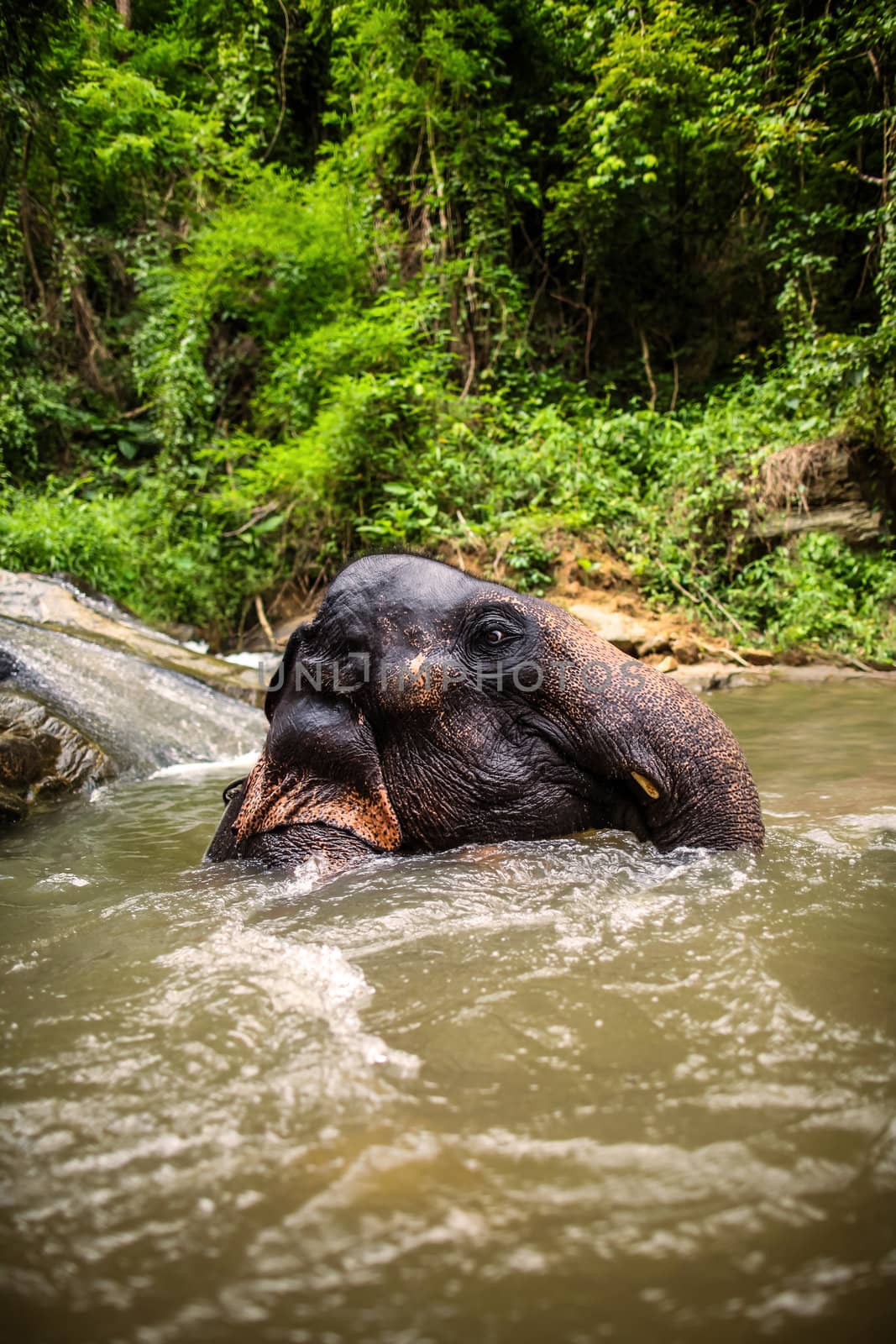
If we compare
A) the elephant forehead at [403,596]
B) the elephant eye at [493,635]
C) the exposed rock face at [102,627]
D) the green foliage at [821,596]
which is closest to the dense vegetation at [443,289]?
the green foliage at [821,596]

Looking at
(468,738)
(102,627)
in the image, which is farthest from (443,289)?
(468,738)

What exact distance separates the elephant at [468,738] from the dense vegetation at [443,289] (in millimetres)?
7468

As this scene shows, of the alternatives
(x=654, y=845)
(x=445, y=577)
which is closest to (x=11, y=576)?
(x=445, y=577)

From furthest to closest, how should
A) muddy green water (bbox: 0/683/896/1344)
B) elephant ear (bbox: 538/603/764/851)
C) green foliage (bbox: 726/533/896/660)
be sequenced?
1. green foliage (bbox: 726/533/896/660)
2. elephant ear (bbox: 538/603/764/851)
3. muddy green water (bbox: 0/683/896/1344)

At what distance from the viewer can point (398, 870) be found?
2836mm

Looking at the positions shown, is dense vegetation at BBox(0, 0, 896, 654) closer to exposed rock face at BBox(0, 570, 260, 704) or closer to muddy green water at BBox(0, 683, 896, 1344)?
exposed rock face at BBox(0, 570, 260, 704)

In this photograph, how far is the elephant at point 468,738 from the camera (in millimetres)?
2660

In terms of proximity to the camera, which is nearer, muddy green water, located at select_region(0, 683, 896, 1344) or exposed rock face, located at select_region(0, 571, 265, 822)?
muddy green water, located at select_region(0, 683, 896, 1344)

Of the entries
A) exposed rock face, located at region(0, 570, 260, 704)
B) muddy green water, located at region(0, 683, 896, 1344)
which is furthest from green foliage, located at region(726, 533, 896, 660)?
muddy green water, located at region(0, 683, 896, 1344)

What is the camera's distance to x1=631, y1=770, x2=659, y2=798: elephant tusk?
2.65m

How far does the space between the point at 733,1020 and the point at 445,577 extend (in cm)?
183

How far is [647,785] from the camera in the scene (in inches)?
105

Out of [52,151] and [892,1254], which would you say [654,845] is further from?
[52,151]

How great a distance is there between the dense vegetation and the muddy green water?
26.6 feet
